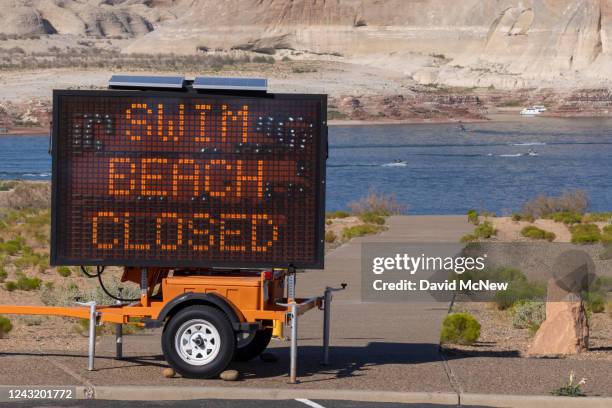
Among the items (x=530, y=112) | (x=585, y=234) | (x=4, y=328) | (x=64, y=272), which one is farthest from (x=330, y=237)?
(x=530, y=112)

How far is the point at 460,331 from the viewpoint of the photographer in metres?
12.6

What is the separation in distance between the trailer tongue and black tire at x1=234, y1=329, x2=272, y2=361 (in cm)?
83

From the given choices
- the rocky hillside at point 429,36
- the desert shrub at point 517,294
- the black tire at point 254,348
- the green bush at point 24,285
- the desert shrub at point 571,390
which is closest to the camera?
the desert shrub at point 571,390

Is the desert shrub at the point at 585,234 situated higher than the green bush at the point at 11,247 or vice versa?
the desert shrub at the point at 585,234

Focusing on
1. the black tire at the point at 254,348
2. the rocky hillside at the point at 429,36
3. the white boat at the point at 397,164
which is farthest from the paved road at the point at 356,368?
the rocky hillside at the point at 429,36

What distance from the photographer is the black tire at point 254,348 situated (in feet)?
35.7

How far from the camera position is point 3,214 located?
34125 mm

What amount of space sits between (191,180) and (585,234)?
17.0 metres

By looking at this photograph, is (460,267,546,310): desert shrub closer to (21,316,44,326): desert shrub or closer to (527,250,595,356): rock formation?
(527,250,595,356): rock formation

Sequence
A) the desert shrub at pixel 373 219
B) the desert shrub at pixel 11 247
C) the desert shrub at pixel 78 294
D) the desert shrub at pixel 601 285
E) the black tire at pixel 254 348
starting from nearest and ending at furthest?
the black tire at pixel 254 348
the desert shrub at pixel 78 294
the desert shrub at pixel 601 285
the desert shrub at pixel 11 247
the desert shrub at pixel 373 219

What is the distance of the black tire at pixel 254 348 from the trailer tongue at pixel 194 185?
0.83m

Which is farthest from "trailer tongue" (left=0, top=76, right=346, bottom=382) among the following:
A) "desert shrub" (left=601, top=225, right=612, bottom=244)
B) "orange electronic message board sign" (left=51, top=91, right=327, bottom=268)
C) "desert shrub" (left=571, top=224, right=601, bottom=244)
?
"desert shrub" (left=571, top=224, right=601, bottom=244)

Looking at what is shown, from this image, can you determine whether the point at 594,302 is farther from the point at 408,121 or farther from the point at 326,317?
the point at 408,121

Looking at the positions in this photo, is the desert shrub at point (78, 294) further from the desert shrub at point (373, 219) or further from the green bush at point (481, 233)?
the desert shrub at point (373, 219)
